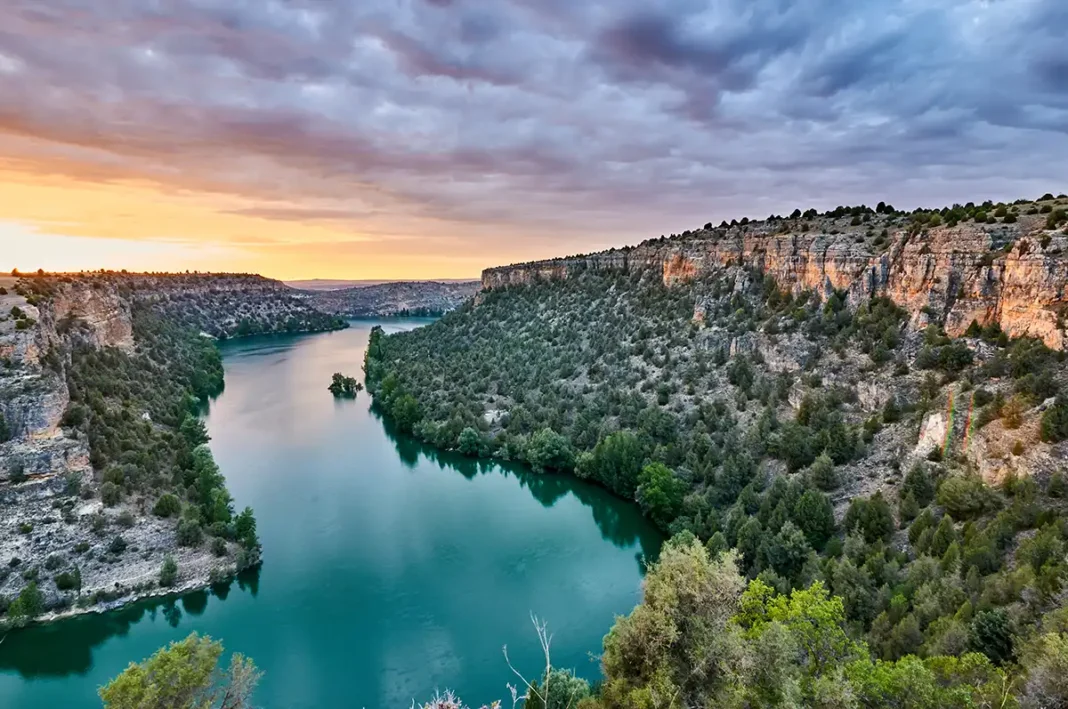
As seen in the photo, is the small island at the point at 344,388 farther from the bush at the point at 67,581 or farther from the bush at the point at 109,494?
the bush at the point at 67,581

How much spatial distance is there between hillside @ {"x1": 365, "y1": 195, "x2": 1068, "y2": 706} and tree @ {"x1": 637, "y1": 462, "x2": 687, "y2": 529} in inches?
5.2

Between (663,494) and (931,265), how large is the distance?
52.9ft

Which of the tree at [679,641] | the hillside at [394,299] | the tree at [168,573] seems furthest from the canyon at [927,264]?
the hillside at [394,299]

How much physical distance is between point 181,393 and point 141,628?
105ft

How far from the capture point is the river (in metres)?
19.3

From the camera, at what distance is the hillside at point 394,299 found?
589 feet

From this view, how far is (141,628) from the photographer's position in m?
21.4

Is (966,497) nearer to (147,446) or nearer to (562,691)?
(562,691)

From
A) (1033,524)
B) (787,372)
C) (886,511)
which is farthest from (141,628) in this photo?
(787,372)

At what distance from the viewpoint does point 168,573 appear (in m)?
22.5

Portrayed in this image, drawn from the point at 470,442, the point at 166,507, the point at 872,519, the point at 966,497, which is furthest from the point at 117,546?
the point at 966,497

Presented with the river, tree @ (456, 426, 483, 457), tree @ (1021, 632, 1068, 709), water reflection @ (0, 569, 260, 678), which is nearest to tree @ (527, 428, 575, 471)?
the river

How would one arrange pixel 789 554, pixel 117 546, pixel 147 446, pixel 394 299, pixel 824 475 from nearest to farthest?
1. pixel 789 554
2. pixel 117 546
3. pixel 824 475
4. pixel 147 446
5. pixel 394 299

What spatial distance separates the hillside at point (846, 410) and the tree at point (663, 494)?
132 millimetres
